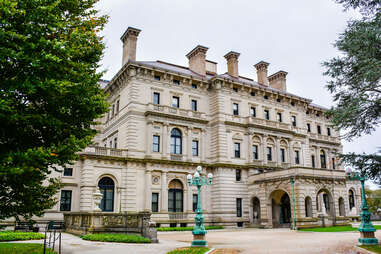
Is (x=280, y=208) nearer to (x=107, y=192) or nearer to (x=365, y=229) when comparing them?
(x=107, y=192)

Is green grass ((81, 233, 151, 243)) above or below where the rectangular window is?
below

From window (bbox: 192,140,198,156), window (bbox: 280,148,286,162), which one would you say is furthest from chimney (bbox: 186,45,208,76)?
window (bbox: 280,148,286,162)

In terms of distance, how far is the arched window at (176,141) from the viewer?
36.5 metres

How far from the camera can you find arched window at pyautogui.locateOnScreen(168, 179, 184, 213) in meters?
34.9

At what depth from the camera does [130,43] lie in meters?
37.3

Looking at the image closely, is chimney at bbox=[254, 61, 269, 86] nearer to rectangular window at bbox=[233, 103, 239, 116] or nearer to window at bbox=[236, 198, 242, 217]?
rectangular window at bbox=[233, 103, 239, 116]

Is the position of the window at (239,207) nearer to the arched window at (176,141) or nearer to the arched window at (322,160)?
the arched window at (176,141)

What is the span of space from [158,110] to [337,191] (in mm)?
20350

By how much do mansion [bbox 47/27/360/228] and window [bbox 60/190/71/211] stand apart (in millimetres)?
87

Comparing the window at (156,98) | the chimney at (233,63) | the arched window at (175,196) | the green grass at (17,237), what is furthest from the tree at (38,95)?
the chimney at (233,63)

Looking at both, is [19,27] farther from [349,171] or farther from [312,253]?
[349,171]

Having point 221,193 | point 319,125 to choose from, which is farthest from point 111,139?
point 319,125

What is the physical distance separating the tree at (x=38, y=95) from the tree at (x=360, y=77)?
10.8 meters

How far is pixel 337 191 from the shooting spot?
3494 centimetres
